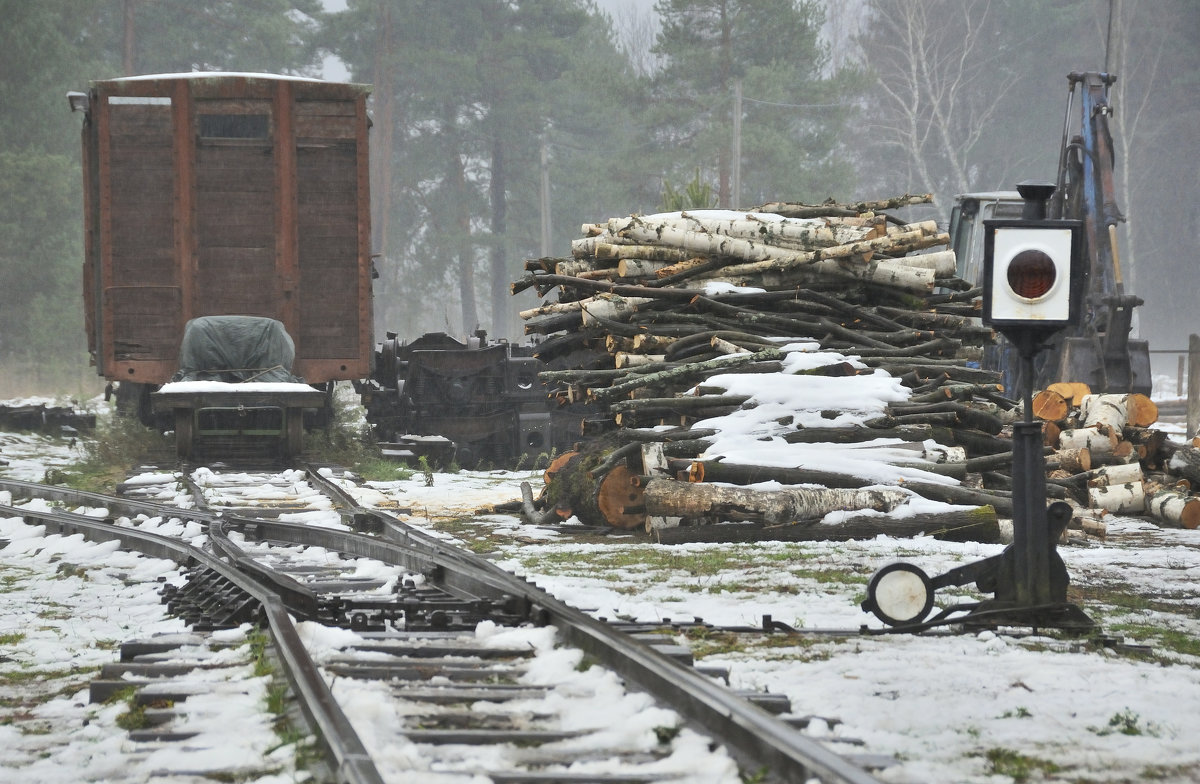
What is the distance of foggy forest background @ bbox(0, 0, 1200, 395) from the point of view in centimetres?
3878

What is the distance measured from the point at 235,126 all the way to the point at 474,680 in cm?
1335

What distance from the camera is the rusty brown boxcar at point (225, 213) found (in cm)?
1605

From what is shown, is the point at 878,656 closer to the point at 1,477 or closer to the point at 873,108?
the point at 1,477

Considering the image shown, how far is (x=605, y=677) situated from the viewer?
4078 mm

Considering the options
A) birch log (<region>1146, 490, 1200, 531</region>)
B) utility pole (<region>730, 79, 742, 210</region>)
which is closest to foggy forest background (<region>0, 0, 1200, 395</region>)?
utility pole (<region>730, 79, 742, 210</region>)

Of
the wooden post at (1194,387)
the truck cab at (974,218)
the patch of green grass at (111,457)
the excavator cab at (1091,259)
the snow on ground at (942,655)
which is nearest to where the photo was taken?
the snow on ground at (942,655)

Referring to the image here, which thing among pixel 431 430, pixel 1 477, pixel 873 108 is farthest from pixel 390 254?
pixel 1 477

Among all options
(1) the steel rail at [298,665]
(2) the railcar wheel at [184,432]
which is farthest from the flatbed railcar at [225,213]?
(1) the steel rail at [298,665]

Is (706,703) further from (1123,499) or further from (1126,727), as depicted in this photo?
(1123,499)

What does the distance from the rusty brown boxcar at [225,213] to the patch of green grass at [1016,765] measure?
1356 centimetres

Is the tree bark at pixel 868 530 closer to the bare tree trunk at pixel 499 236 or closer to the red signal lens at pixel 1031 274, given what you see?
the red signal lens at pixel 1031 274

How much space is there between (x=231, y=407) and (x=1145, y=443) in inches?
345

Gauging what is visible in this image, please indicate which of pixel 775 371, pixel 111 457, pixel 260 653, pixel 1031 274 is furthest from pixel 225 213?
pixel 1031 274

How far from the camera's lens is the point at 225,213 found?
1628 cm
